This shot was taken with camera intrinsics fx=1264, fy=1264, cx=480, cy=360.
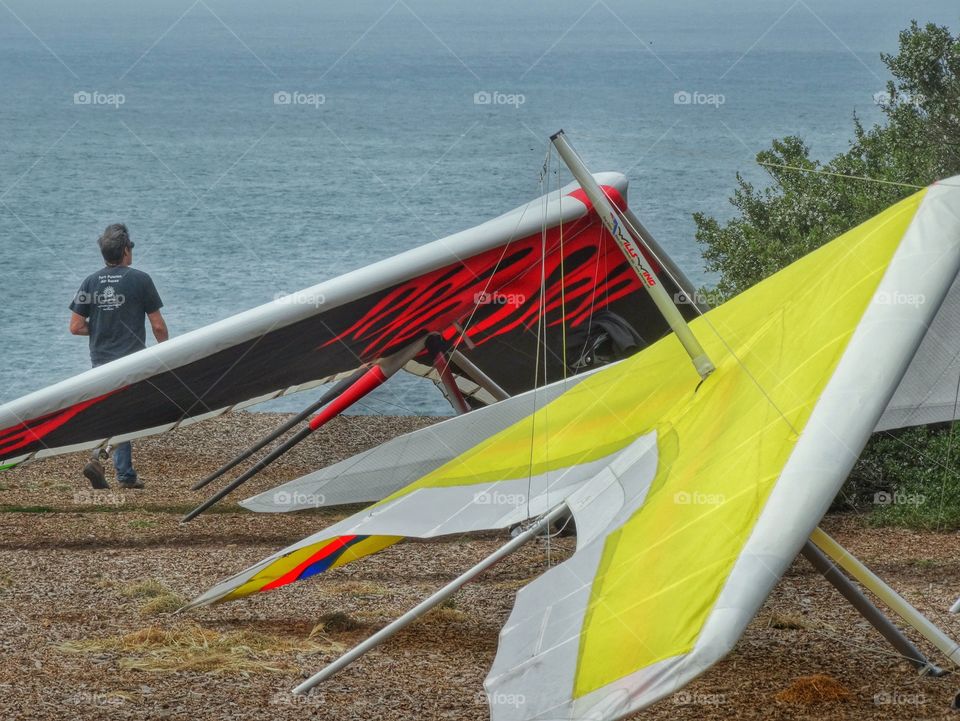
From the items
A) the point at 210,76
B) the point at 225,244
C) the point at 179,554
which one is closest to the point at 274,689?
the point at 179,554

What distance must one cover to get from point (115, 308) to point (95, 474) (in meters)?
1.46

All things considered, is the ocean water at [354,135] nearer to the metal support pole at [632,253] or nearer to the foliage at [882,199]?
the foliage at [882,199]

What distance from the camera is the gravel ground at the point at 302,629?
18.0 ft

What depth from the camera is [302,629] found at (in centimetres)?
663

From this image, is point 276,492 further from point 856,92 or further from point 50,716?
point 856,92

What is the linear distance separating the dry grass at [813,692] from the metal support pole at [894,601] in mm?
797

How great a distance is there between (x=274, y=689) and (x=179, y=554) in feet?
9.62

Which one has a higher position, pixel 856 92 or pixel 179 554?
pixel 856 92

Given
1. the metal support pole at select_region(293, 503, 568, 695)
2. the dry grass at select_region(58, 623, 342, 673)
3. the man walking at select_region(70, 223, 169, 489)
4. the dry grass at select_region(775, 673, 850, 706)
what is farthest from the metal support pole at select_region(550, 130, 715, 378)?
the man walking at select_region(70, 223, 169, 489)

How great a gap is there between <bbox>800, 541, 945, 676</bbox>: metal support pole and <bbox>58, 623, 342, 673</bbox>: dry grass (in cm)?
243

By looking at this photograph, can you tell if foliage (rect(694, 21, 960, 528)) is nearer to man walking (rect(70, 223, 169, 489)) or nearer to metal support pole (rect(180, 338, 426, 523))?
metal support pole (rect(180, 338, 426, 523))

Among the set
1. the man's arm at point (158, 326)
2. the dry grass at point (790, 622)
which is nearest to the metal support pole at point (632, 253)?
the dry grass at point (790, 622)

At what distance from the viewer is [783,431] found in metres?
4.45

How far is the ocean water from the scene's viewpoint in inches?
1140
